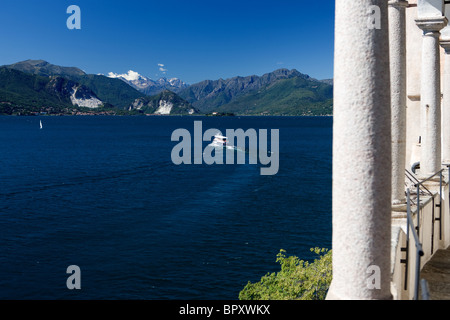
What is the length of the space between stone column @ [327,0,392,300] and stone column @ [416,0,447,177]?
26.1 feet

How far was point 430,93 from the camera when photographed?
44.0ft

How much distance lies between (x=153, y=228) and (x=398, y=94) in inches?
1300

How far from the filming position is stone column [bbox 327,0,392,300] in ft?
17.8

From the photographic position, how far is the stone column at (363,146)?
5.44 metres

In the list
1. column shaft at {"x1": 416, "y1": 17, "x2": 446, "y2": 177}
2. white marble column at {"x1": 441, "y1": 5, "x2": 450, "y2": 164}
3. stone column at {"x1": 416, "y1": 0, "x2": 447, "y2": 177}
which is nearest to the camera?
stone column at {"x1": 416, "y1": 0, "x2": 447, "y2": 177}

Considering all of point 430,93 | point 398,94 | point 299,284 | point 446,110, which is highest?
point 430,93

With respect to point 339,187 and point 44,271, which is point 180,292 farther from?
point 339,187

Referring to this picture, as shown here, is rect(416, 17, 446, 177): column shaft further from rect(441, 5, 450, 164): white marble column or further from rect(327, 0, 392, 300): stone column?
rect(327, 0, 392, 300): stone column

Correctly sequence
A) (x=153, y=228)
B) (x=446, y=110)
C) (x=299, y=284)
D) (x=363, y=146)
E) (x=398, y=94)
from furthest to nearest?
(x=153, y=228)
(x=299, y=284)
(x=446, y=110)
(x=398, y=94)
(x=363, y=146)

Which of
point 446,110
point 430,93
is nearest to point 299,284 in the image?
point 446,110

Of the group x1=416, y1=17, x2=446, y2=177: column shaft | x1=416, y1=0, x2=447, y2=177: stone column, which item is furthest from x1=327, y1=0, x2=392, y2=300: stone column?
x1=416, y1=17, x2=446, y2=177: column shaft

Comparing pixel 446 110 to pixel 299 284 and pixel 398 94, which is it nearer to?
pixel 398 94

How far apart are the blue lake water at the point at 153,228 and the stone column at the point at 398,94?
1927cm

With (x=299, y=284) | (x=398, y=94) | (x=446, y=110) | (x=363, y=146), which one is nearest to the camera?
(x=363, y=146)
